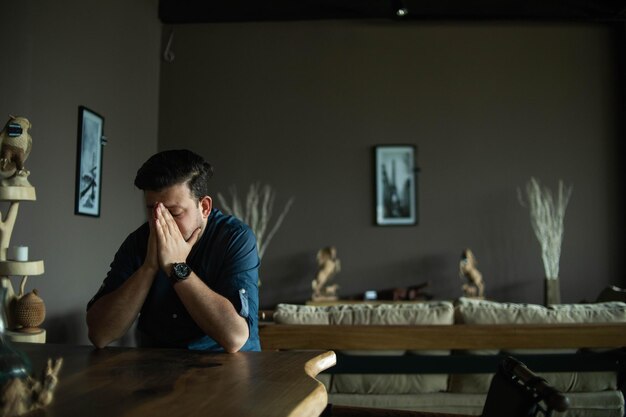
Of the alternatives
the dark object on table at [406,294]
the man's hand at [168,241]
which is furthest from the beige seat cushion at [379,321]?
the dark object on table at [406,294]

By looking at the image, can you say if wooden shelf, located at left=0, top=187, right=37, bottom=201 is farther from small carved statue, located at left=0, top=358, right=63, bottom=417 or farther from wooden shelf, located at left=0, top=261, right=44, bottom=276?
small carved statue, located at left=0, top=358, right=63, bottom=417

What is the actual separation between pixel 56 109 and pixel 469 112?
148 inches

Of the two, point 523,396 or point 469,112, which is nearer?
point 523,396

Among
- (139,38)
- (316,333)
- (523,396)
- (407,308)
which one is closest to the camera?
(523,396)

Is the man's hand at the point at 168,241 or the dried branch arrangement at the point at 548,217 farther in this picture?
the dried branch arrangement at the point at 548,217

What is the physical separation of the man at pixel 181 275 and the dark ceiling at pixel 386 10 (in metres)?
3.92

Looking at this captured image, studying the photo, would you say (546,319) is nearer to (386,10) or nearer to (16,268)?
(16,268)

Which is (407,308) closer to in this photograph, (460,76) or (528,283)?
(528,283)

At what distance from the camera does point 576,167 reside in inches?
222

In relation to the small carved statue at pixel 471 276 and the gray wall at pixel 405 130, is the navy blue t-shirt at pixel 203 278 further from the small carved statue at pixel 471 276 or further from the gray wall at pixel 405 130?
the small carved statue at pixel 471 276

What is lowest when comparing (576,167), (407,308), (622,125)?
(407,308)

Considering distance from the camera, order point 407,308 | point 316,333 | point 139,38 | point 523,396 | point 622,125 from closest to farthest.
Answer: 1. point 523,396
2. point 316,333
3. point 407,308
4. point 139,38
5. point 622,125

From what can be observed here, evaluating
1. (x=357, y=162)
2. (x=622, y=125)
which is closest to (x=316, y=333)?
(x=357, y=162)

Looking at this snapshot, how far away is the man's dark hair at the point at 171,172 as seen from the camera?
6.21ft
